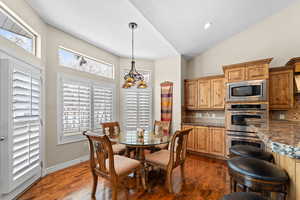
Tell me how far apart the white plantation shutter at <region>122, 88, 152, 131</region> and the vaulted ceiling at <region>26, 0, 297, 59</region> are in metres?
1.33

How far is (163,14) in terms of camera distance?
2611 millimetres

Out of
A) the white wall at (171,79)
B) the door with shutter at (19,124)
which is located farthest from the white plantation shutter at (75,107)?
the white wall at (171,79)

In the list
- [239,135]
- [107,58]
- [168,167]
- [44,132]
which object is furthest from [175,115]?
[44,132]

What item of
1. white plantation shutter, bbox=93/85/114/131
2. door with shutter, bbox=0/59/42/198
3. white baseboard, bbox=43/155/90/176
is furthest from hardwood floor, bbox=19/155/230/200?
white plantation shutter, bbox=93/85/114/131

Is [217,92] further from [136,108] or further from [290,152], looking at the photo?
[290,152]

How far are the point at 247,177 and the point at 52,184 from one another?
2.84 m

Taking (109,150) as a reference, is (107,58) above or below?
above

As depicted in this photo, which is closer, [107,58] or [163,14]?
[163,14]

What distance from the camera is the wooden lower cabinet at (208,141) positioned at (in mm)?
3535

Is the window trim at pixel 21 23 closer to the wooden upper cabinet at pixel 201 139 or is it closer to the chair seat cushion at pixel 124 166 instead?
the chair seat cushion at pixel 124 166

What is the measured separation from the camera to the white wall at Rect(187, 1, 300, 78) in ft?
10.6

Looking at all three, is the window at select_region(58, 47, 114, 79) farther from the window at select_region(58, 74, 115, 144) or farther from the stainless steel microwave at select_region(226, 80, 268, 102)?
the stainless steel microwave at select_region(226, 80, 268, 102)

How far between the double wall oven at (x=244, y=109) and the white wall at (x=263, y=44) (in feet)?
3.13

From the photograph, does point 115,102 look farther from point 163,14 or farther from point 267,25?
point 267,25
